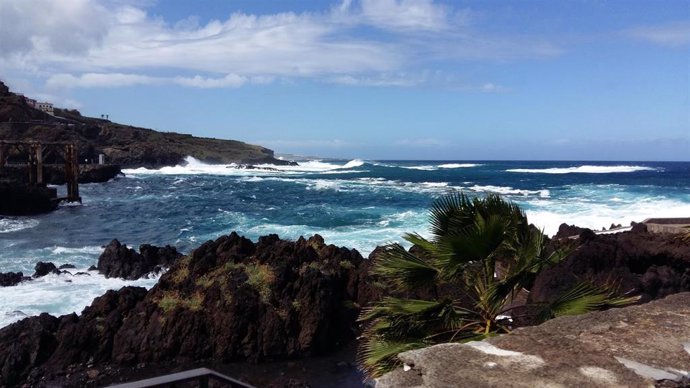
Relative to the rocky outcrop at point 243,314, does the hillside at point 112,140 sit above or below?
above

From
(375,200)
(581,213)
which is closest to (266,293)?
(581,213)

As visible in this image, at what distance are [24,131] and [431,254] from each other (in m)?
77.9

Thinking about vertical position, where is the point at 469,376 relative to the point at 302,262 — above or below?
above

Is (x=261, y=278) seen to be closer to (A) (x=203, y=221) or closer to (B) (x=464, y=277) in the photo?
(B) (x=464, y=277)

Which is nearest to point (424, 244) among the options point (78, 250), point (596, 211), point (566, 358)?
point (566, 358)

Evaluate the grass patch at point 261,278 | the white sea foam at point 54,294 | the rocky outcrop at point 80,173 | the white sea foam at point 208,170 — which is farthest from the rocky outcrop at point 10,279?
the white sea foam at point 208,170

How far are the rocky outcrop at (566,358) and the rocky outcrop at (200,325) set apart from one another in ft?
24.6

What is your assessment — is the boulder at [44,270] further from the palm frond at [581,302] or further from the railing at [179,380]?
the railing at [179,380]

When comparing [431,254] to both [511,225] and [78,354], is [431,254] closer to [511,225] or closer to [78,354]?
[511,225]

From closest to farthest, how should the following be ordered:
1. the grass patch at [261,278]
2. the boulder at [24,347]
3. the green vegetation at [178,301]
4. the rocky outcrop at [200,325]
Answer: the boulder at [24,347] → the rocky outcrop at [200,325] → the green vegetation at [178,301] → the grass patch at [261,278]

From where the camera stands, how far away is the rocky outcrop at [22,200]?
3216 centimetres

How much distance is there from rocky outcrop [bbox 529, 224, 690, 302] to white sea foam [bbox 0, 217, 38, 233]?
23.7 metres

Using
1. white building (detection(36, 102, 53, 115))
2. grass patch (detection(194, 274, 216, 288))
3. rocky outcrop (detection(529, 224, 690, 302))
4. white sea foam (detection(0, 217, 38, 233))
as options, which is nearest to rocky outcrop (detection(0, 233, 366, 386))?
grass patch (detection(194, 274, 216, 288))

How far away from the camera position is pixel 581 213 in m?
33.1
